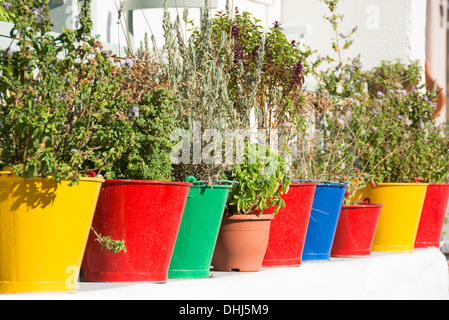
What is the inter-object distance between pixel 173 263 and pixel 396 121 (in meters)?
2.96

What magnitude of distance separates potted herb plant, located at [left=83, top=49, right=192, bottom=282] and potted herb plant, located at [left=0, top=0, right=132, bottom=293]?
0.21m

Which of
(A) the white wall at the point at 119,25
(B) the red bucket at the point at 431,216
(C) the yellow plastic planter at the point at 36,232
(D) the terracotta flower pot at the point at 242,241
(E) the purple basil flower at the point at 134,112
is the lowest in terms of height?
(B) the red bucket at the point at 431,216

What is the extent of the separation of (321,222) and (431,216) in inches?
67.5

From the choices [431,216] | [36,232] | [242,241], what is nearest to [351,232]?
[431,216]

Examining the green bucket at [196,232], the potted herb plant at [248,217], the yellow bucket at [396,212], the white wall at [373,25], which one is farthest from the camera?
the white wall at [373,25]

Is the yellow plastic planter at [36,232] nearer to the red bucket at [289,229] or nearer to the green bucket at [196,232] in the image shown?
the green bucket at [196,232]

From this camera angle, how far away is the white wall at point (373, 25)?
7688mm

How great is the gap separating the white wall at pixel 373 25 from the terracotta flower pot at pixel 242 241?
180 inches

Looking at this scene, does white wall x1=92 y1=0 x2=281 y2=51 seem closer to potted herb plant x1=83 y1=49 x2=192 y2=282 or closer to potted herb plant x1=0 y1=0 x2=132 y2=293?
potted herb plant x1=83 y1=49 x2=192 y2=282

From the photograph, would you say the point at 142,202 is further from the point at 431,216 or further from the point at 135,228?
the point at 431,216

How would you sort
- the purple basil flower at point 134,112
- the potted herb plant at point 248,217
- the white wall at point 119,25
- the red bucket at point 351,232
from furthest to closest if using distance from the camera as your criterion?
the white wall at point 119,25
the red bucket at point 351,232
the potted herb plant at point 248,217
the purple basil flower at point 134,112

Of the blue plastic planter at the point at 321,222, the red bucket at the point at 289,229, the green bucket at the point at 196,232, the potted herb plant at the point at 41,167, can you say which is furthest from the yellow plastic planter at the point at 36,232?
the blue plastic planter at the point at 321,222

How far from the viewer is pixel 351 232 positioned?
4.68 metres

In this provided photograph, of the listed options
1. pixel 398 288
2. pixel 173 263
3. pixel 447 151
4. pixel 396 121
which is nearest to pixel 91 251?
pixel 173 263
